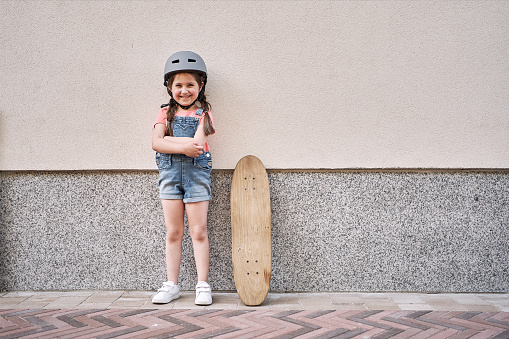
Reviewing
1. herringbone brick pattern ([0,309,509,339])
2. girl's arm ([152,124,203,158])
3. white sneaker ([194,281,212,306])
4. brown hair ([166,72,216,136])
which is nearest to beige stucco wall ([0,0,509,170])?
brown hair ([166,72,216,136])

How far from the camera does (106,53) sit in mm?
3260

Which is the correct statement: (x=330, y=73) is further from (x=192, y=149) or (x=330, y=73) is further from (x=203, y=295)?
(x=203, y=295)

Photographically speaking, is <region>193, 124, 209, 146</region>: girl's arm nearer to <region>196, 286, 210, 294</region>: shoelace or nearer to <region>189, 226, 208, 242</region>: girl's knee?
<region>189, 226, 208, 242</region>: girl's knee

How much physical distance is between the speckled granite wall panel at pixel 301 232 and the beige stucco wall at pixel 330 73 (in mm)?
174

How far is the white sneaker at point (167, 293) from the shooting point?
9.56 feet

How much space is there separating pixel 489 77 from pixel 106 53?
300 centimetres

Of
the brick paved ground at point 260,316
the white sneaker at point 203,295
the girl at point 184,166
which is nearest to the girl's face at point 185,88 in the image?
the girl at point 184,166

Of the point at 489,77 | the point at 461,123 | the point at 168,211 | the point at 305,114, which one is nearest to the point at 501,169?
the point at 461,123

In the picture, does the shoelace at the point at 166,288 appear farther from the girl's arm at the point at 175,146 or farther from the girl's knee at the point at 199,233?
the girl's arm at the point at 175,146

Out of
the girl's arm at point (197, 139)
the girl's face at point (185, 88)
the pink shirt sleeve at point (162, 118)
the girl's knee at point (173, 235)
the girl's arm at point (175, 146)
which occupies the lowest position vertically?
the girl's knee at point (173, 235)

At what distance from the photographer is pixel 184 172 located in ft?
9.68

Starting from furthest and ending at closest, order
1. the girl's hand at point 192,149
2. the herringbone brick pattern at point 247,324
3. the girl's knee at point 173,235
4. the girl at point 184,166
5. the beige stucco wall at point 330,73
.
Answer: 1. the beige stucco wall at point 330,73
2. the girl's knee at point 173,235
3. the girl at point 184,166
4. the girl's hand at point 192,149
5. the herringbone brick pattern at point 247,324

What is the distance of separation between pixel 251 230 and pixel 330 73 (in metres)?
1.36

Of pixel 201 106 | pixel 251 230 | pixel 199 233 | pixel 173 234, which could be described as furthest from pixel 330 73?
pixel 173 234
